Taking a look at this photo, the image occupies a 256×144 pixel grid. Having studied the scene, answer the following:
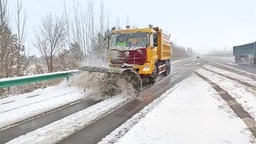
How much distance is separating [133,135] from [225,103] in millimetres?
4306

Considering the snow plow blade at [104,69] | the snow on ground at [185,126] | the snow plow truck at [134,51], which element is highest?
the snow plow truck at [134,51]

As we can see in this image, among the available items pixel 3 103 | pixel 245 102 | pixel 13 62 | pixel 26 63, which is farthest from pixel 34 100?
pixel 26 63

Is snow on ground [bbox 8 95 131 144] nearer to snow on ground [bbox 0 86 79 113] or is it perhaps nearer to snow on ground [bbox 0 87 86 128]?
snow on ground [bbox 0 87 86 128]

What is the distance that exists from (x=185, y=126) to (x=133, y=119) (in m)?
1.29

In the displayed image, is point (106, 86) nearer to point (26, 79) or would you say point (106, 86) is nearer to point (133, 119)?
point (26, 79)

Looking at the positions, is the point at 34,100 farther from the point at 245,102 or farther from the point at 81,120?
the point at 245,102

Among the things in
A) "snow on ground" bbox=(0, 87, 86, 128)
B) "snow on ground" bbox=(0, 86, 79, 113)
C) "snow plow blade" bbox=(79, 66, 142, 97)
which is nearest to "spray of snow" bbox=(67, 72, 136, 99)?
"snow plow blade" bbox=(79, 66, 142, 97)

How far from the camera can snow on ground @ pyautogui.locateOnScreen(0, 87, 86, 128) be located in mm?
6267

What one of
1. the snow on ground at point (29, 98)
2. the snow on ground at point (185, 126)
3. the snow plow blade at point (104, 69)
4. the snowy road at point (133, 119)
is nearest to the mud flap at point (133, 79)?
the snow plow blade at point (104, 69)

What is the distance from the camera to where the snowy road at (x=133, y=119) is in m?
4.76

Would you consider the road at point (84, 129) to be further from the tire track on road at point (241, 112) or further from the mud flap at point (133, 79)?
the tire track on road at point (241, 112)

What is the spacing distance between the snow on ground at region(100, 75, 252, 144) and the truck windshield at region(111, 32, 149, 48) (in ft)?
15.1

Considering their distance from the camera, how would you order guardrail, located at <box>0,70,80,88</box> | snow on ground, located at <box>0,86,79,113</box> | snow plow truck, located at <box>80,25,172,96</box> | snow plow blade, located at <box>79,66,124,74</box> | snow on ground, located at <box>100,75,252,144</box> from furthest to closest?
snow plow truck, located at <box>80,25,172,96</box> → snow plow blade, located at <box>79,66,124,74</box> → guardrail, located at <box>0,70,80,88</box> → snow on ground, located at <box>0,86,79,113</box> → snow on ground, located at <box>100,75,252,144</box>

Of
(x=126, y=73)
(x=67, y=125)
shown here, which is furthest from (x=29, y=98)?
(x=67, y=125)
